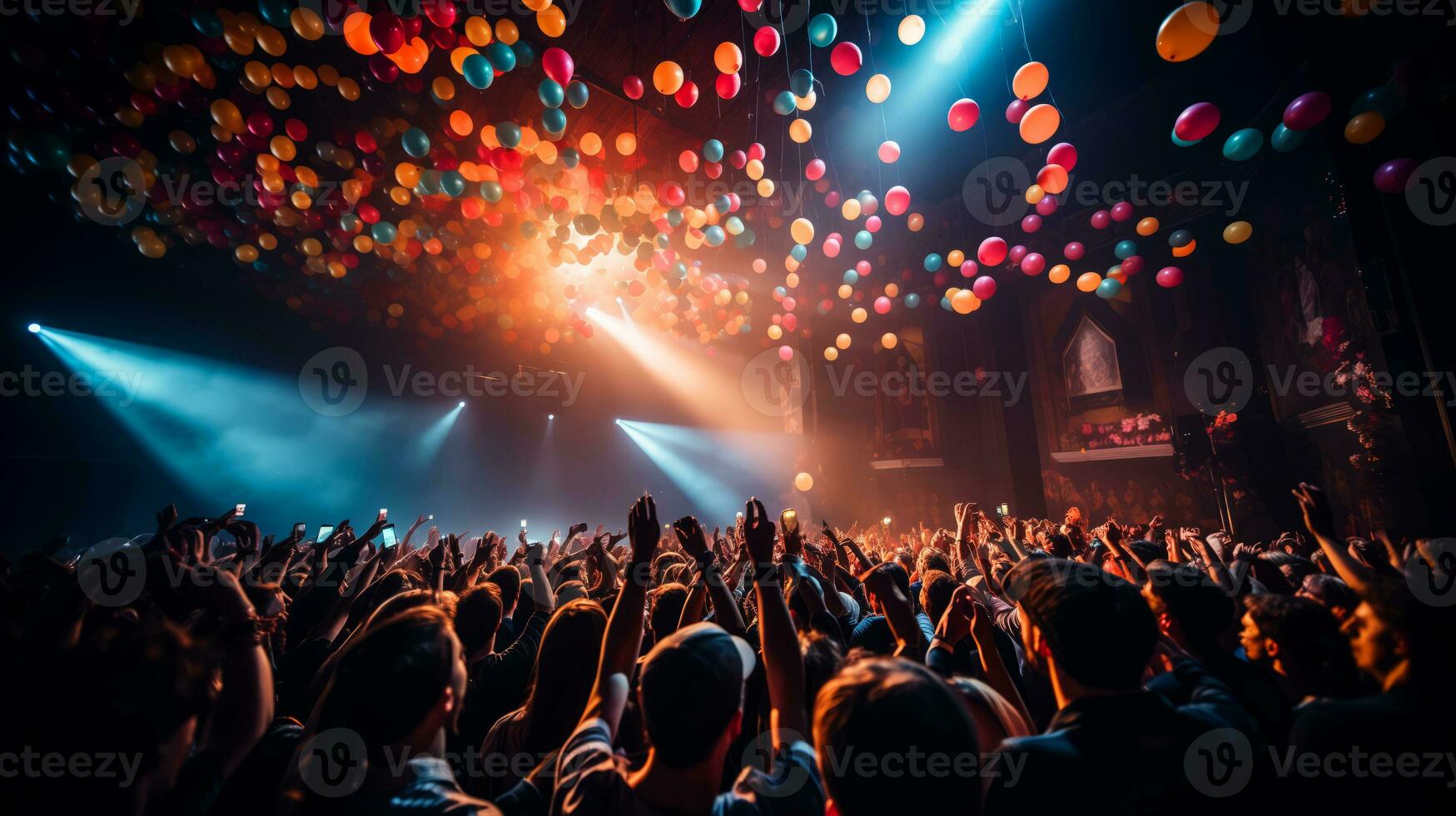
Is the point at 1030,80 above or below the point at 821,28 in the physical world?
below

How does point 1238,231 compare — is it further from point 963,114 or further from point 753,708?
point 753,708

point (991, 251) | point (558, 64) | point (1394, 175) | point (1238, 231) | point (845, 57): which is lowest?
point (1394, 175)

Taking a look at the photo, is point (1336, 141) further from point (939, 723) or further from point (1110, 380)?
point (939, 723)

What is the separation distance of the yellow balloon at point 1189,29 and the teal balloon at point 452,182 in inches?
247

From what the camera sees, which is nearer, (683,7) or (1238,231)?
(683,7)

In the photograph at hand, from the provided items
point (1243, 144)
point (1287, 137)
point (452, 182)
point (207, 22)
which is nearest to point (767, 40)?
point (452, 182)

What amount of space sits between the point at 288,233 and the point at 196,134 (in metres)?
1.20

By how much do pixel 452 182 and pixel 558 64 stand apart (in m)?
1.80

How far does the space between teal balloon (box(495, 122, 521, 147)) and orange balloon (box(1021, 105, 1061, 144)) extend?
489 centimetres

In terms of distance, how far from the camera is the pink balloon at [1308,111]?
418cm

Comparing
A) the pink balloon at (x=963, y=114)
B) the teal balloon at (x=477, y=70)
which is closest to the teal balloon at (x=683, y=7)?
the teal balloon at (x=477, y=70)

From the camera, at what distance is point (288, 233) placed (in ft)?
20.6

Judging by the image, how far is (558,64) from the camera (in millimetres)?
Result: 4285

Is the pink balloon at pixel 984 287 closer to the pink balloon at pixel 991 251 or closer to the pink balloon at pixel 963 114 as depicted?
the pink balloon at pixel 991 251
